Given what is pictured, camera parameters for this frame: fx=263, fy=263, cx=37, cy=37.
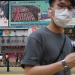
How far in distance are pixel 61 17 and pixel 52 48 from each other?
0.37 metres

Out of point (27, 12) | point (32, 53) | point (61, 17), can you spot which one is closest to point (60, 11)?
point (61, 17)

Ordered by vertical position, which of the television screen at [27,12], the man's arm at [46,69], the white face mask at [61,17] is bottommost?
the television screen at [27,12]

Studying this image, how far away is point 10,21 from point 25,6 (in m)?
3.34

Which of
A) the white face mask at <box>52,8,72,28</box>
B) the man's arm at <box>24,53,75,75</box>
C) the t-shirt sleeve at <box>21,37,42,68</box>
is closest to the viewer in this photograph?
the man's arm at <box>24,53,75,75</box>

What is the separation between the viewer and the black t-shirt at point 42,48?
2320mm

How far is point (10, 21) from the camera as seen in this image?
129ft

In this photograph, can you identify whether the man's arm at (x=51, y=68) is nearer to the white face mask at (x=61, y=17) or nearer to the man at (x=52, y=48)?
the man at (x=52, y=48)

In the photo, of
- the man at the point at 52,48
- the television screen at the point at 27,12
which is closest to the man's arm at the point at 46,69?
the man at the point at 52,48

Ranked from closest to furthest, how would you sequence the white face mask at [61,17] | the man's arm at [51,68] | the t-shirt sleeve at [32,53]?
the man's arm at [51,68] → the t-shirt sleeve at [32,53] → the white face mask at [61,17]

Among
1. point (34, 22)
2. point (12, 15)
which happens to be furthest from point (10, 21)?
point (34, 22)

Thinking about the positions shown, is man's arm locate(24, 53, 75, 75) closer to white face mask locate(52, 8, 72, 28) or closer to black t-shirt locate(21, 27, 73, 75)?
black t-shirt locate(21, 27, 73, 75)

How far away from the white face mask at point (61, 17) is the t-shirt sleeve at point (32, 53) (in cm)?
31

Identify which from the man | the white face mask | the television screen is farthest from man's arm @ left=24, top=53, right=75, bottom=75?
the television screen

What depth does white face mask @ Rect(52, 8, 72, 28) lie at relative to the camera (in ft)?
8.24
